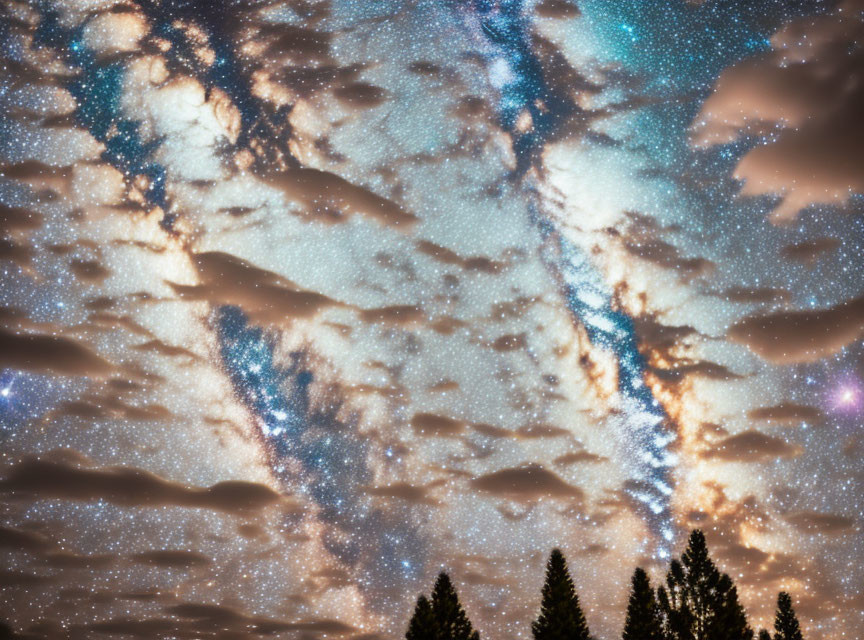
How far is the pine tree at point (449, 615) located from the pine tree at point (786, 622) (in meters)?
33.1

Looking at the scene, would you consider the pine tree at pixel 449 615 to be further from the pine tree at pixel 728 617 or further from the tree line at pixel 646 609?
the pine tree at pixel 728 617

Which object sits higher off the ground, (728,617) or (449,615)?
(449,615)

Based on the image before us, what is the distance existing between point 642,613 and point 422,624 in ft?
43.4

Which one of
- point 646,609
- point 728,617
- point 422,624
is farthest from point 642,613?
point 422,624

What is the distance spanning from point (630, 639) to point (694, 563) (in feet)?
21.9

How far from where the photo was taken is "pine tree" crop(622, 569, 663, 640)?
39031mm

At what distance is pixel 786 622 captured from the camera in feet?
186

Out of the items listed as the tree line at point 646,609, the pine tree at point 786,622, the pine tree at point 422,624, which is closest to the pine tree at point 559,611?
the tree line at point 646,609

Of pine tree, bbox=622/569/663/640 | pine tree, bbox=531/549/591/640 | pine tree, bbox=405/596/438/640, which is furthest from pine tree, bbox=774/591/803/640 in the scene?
pine tree, bbox=405/596/438/640

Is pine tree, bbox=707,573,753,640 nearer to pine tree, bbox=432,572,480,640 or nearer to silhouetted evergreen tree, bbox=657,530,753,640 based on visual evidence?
silhouetted evergreen tree, bbox=657,530,753,640

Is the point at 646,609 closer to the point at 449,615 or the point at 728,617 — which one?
the point at 728,617

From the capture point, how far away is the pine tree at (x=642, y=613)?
39.0 metres

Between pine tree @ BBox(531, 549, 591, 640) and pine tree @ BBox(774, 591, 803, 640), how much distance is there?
93.4 ft

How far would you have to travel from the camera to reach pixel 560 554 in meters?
37.9
